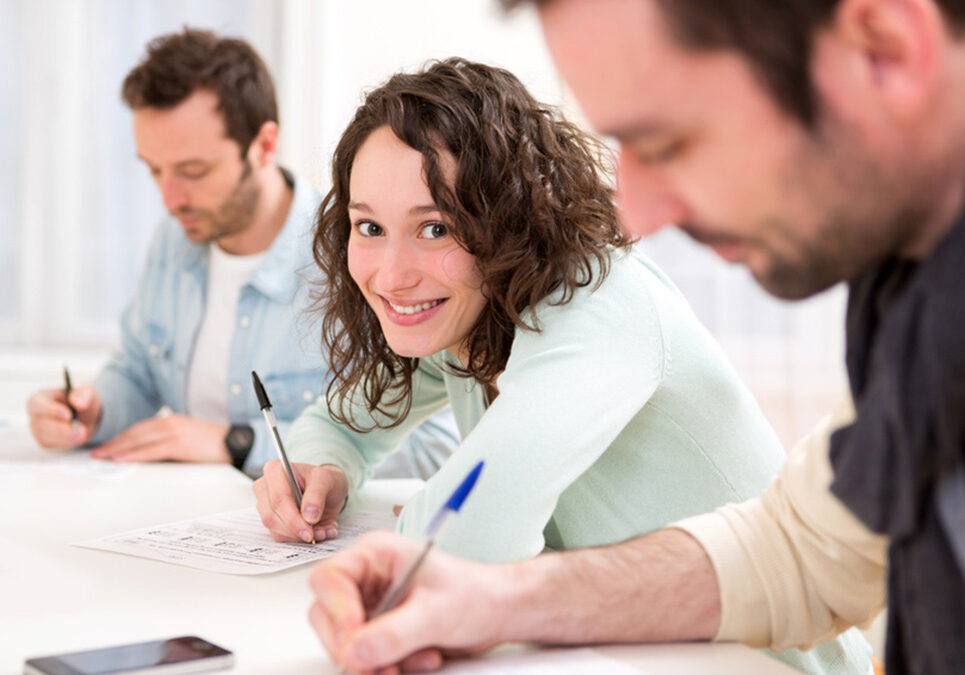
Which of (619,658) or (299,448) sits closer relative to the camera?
(619,658)

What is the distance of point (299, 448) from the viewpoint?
4.93 ft

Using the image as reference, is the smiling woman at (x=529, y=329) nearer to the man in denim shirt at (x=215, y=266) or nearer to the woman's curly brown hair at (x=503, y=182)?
the woman's curly brown hair at (x=503, y=182)

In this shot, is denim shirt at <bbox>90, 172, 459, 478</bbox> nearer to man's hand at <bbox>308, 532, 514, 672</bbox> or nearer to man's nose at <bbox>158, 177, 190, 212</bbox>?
man's nose at <bbox>158, 177, 190, 212</bbox>

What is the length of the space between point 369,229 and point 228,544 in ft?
1.42

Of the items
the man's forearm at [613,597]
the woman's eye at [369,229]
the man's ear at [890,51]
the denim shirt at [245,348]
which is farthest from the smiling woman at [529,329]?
the denim shirt at [245,348]

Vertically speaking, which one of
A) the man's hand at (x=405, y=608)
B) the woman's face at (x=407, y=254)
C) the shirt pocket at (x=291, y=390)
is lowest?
the shirt pocket at (x=291, y=390)

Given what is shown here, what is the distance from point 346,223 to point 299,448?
353 millimetres

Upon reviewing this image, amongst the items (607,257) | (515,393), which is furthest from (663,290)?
(515,393)

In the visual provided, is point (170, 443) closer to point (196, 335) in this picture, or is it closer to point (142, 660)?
point (196, 335)

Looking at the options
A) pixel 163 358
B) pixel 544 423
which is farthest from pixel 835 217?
pixel 163 358

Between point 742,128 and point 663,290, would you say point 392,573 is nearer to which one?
point 742,128

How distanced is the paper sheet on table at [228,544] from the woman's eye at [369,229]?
15.2 inches

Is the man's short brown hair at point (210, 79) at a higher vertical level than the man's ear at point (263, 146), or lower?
higher

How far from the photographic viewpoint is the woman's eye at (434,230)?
47.2 inches
